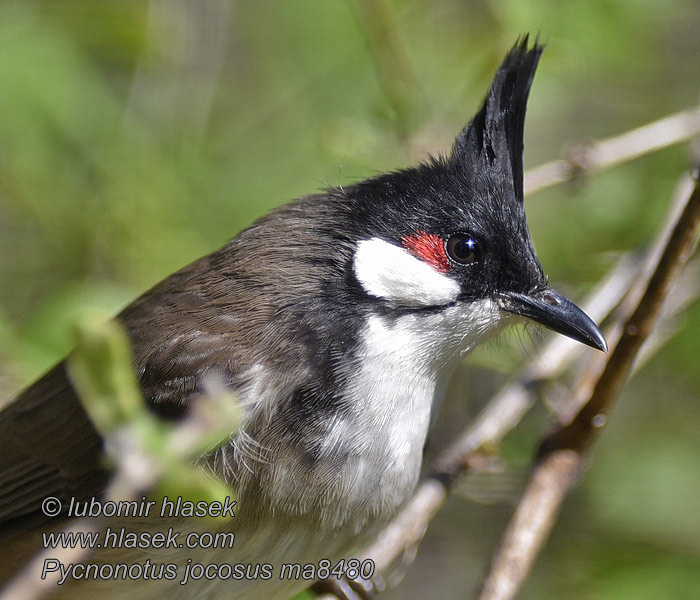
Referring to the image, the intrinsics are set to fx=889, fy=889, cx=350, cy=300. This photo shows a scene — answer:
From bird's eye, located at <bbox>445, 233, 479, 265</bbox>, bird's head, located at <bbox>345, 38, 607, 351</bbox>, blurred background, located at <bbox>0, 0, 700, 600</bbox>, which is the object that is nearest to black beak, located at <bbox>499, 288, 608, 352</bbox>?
bird's head, located at <bbox>345, 38, 607, 351</bbox>

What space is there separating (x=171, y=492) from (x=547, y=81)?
246cm

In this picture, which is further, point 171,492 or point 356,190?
point 356,190

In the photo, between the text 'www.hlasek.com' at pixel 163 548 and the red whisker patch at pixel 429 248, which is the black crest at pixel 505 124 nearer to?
the red whisker patch at pixel 429 248

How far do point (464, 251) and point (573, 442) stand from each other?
1.90 ft

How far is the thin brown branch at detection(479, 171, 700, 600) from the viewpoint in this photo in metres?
1.91

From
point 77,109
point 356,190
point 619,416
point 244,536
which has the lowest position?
point 619,416

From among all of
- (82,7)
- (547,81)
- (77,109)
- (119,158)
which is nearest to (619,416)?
(547,81)

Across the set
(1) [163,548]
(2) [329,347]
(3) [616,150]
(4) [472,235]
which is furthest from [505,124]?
(1) [163,548]

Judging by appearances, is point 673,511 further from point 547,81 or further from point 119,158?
point 119,158

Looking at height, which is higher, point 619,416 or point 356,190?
point 356,190

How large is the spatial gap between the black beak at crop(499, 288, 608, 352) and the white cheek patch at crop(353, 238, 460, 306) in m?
0.16

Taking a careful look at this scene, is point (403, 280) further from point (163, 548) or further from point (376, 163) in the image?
point (376, 163)

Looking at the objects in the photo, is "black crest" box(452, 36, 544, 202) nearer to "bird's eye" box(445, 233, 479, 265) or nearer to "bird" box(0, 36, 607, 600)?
"bird" box(0, 36, 607, 600)

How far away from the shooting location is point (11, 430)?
8.11ft
